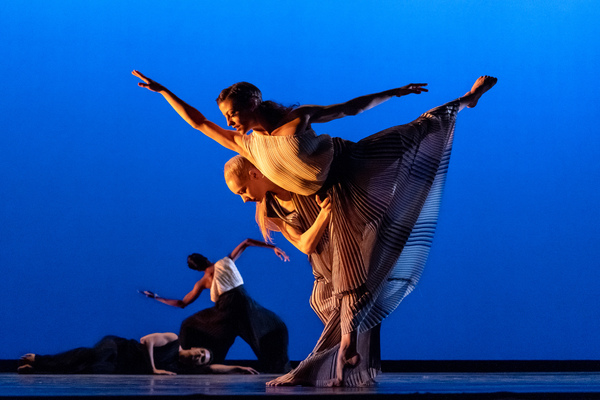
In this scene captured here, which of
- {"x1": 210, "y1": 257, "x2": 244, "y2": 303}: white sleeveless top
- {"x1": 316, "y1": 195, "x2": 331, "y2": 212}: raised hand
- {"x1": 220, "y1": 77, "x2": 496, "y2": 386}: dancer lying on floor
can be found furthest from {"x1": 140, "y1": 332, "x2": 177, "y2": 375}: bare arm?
{"x1": 316, "y1": 195, "x2": 331, "y2": 212}: raised hand

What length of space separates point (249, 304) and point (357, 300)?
6.99 feet

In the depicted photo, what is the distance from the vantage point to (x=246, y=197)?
227 cm

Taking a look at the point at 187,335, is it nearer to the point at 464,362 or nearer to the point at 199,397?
the point at 464,362

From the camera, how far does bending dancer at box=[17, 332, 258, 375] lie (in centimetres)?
356

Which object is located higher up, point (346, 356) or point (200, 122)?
point (200, 122)

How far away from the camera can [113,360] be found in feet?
12.0

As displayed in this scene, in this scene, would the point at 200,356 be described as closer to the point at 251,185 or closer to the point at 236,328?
the point at 236,328

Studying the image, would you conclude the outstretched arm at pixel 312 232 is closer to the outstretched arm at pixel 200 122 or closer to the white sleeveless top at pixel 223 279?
the outstretched arm at pixel 200 122

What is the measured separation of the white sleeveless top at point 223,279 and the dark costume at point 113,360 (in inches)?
16.3

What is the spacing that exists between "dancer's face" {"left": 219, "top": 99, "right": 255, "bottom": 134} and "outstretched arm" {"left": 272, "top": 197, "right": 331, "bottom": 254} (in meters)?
0.34

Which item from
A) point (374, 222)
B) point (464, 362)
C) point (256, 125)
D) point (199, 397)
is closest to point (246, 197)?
point (256, 125)

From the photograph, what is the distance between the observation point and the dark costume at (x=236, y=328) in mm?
3963

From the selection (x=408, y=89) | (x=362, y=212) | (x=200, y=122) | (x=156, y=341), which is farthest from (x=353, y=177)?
(x=156, y=341)

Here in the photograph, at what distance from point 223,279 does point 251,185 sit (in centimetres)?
196
